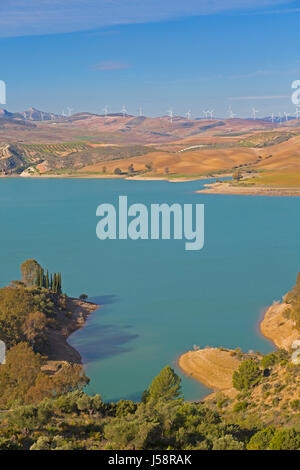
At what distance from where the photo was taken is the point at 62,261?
6222 cm

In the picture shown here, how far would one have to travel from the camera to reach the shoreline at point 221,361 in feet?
99.9

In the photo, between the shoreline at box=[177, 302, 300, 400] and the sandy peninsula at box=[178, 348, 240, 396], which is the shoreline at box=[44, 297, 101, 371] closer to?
the sandy peninsula at box=[178, 348, 240, 396]

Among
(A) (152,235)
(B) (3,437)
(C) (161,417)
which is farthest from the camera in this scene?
(A) (152,235)

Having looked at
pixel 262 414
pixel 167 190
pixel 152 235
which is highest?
pixel 167 190

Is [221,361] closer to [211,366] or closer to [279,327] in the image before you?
[211,366]

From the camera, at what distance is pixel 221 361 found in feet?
106

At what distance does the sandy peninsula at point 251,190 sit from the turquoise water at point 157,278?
18511 millimetres

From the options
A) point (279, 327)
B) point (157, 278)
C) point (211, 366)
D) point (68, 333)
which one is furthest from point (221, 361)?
point (157, 278)

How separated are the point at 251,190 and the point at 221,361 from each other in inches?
4144

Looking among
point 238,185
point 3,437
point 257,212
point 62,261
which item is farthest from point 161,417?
point 238,185

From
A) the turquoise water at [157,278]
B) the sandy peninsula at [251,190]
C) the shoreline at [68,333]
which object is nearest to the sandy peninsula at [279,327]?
the turquoise water at [157,278]

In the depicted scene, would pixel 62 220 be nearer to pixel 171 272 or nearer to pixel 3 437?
pixel 171 272

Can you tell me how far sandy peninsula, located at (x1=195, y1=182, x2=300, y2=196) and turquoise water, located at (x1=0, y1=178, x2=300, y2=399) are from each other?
1851 centimetres

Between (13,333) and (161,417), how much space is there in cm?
1742
